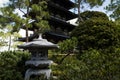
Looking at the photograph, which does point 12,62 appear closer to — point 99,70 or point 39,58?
point 39,58

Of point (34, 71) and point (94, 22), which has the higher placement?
point (94, 22)

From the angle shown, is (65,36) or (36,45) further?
(65,36)

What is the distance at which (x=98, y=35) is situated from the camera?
51.5 feet

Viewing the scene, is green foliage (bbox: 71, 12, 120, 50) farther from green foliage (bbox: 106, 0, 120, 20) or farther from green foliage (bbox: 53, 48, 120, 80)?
green foliage (bbox: 53, 48, 120, 80)

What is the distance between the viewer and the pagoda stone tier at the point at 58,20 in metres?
26.4

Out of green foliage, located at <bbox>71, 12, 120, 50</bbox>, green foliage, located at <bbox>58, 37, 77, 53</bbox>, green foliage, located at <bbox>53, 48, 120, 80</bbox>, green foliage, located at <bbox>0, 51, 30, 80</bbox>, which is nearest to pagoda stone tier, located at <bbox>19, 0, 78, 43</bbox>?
green foliage, located at <bbox>71, 12, 120, 50</bbox>

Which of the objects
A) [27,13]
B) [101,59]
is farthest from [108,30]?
[27,13]

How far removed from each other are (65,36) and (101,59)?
68.1ft

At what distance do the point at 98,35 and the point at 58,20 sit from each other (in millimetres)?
11538

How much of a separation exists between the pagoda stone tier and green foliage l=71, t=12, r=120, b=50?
9.42 m

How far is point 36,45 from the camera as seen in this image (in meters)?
10.6

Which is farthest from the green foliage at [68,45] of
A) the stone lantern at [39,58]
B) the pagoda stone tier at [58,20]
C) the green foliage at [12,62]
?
the pagoda stone tier at [58,20]

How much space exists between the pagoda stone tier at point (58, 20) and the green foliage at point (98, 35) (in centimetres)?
942

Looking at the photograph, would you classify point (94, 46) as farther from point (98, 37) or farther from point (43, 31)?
point (43, 31)
